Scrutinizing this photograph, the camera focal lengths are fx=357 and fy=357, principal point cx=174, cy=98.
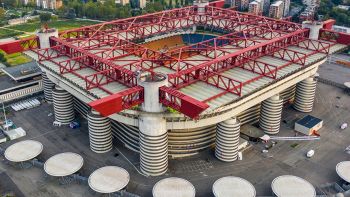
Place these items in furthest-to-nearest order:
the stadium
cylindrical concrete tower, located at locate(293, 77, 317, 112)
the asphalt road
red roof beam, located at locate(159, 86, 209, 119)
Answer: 1. cylindrical concrete tower, located at locate(293, 77, 317, 112)
2. the asphalt road
3. the stadium
4. red roof beam, located at locate(159, 86, 209, 119)

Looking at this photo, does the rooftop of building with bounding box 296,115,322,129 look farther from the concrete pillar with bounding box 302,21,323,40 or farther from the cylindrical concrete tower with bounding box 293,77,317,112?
the concrete pillar with bounding box 302,21,323,40

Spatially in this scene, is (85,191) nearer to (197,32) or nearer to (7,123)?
(7,123)

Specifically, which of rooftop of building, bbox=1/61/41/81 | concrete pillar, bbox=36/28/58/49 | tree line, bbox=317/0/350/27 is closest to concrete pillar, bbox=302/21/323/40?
concrete pillar, bbox=36/28/58/49

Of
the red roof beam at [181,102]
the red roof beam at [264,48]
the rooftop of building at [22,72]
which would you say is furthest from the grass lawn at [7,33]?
the red roof beam at [181,102]

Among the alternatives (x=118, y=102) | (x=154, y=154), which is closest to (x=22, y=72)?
(x=118, y=102)

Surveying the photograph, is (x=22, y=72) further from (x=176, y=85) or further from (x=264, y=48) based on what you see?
(x=264, y=48)

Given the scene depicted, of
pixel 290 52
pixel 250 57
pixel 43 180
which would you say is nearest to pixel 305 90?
pixel 290 52
